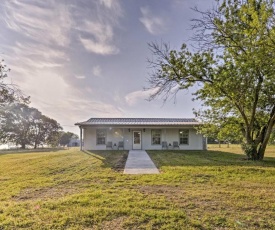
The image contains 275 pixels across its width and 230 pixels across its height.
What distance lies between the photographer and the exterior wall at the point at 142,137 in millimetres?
21922

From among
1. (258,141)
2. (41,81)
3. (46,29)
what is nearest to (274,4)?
(258,141)

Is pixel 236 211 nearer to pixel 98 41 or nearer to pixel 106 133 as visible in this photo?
pixel 98 41

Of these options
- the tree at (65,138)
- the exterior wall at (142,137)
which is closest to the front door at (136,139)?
the exterior wall at (142,137)

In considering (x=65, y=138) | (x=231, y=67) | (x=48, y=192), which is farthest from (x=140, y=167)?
(x=65, y=138)

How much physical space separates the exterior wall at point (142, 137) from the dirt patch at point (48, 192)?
48.9 ft

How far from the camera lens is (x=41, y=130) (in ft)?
139

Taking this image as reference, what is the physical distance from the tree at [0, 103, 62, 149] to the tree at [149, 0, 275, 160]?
3137cm

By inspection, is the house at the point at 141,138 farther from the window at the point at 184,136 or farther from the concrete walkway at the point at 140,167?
the concrete walkway at the point at 140,167

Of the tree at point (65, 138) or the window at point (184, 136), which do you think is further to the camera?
the tree at point (65, 138)

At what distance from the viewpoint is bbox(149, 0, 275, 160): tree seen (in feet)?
27.0

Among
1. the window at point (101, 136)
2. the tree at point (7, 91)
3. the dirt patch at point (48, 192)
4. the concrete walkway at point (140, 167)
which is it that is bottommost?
the dirt patch at point (48, 192)

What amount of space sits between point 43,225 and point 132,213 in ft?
5.15

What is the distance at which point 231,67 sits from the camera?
11.7 meters

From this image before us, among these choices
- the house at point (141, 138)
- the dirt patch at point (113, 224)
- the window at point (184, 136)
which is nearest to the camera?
the dirt patch at point (113, 224)
